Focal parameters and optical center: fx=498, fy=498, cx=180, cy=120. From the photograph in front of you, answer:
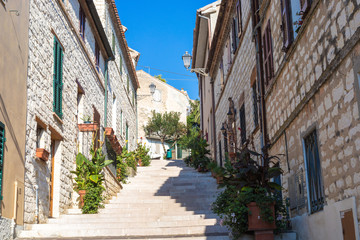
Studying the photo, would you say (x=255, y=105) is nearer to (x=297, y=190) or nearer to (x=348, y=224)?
(x=297, y=190)

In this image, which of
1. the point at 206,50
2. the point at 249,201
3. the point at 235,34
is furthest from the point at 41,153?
the point at 206,50

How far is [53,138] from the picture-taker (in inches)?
424

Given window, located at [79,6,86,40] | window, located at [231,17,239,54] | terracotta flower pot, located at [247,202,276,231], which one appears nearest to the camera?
terracotta flower pot, located at [247,202,276,231]

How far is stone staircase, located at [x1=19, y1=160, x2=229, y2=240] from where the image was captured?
8.38m

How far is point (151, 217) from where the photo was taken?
34.6ft

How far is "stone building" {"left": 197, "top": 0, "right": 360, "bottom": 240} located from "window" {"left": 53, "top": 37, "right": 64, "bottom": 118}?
14.4 feet

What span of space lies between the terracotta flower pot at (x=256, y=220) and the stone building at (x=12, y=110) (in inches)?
140

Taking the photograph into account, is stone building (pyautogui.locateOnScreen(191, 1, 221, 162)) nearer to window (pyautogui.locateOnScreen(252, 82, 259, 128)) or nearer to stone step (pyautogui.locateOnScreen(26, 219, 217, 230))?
window (pyautogui.locateOnScreen(252, 82, 259, 128))

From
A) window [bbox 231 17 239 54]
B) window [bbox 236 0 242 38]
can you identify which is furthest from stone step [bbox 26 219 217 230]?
window [bbox 231 17 239 54]

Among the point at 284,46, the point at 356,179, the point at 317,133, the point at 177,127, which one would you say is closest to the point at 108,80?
the point at 284,46

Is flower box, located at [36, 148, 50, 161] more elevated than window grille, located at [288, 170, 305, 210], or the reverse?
flower box, located at [36, 148, 50, 161]

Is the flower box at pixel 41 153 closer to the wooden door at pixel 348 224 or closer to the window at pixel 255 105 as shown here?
the window at pixel 255 105

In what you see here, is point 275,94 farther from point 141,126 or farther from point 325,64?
point 141,126

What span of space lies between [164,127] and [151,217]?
2808 centimetres
